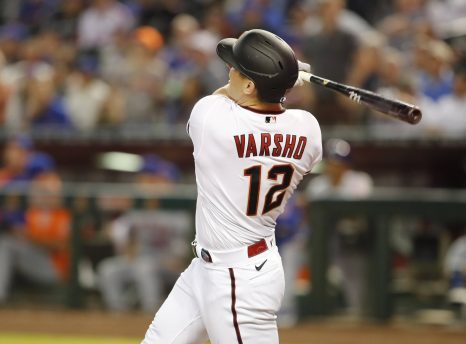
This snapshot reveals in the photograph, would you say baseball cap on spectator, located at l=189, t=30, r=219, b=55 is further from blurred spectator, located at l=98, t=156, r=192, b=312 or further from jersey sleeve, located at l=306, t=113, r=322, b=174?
jersey sleeve, located at l=306, t=113, r=322, b=174

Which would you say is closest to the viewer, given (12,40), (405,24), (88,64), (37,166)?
(37,166)

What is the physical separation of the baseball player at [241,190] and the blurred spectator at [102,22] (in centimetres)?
793

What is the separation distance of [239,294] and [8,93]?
730 cm

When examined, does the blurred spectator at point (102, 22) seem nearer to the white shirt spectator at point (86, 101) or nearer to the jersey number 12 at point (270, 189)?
the white shirt spectator at point (86, 101)

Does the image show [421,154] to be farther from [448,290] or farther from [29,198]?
[29,198]

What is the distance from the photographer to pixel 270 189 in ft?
13.0

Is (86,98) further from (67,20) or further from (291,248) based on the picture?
(291,248)

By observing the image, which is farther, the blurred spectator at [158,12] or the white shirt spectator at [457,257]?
the blurred spectator at [158,12]

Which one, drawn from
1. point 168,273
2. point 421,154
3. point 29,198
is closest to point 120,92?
Answer: point 29,198

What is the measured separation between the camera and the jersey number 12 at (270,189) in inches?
155

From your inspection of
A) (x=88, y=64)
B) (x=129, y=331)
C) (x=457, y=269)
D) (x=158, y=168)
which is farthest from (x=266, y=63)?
(x=88, y=64)

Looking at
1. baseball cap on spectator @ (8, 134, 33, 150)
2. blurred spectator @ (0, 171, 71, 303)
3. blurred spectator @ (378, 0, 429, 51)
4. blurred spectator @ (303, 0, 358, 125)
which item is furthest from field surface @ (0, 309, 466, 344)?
blurred spectator @ (378, 0, 429, 51)

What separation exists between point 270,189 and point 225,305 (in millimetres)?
484

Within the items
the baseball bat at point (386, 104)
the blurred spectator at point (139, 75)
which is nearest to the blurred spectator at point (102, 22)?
the blurred spectator at point (139, 75)
